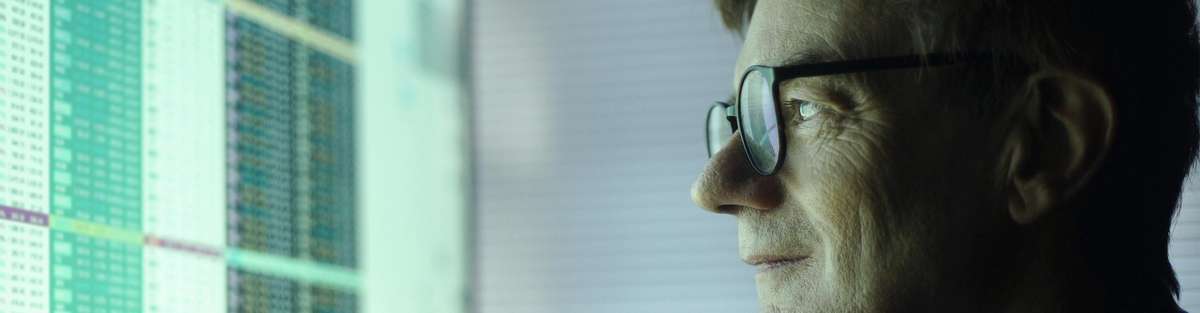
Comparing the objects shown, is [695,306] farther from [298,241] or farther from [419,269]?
[298,241]

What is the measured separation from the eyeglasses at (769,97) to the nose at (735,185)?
0.01 m

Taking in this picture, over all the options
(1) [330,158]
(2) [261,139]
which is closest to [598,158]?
(1) [330,158]

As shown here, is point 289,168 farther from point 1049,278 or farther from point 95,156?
point 1049,278

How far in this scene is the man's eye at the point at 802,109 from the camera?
1104 mm

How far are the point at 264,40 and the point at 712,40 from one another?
69cm

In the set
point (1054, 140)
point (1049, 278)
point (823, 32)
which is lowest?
point (1049, 278)

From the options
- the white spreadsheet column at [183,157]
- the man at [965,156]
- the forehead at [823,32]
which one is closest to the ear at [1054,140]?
the man at [965,156]

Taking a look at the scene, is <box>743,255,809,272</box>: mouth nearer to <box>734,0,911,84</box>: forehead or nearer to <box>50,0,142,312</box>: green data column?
<box>734,0,911,84</box>: forehead

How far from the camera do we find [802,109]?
3.66 ft

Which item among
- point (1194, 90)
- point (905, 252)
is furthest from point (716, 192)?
point (1194, 90)

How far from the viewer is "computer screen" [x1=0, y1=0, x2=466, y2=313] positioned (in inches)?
42.7

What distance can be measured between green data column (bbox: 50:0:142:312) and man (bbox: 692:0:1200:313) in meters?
0.51

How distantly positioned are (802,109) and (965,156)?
0.45 feet

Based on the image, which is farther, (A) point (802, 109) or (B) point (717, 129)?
(B) point (717, 129)
